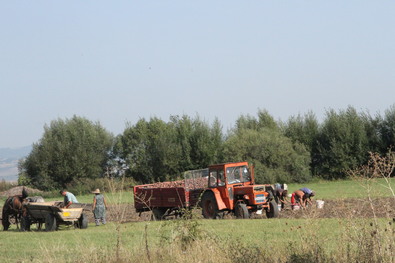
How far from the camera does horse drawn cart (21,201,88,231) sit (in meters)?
21.4

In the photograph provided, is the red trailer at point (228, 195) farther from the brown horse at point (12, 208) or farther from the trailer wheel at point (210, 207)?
the brown horse at point (12, 208)

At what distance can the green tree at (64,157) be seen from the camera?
6175 cm

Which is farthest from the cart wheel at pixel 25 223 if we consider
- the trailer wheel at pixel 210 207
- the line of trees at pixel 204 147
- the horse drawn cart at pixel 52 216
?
the line of trees at pixel 204 147

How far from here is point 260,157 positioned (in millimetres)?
51719

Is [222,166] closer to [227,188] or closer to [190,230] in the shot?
[227,188]

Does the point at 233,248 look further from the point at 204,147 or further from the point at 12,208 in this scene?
the point at 204,147

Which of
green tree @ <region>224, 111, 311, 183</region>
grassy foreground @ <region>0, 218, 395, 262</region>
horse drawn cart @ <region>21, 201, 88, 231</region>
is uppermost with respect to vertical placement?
green tree @ <region>224, 111, 311, 183</region>

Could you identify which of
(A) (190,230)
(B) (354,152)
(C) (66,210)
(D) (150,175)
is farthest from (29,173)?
(A) (190,230)

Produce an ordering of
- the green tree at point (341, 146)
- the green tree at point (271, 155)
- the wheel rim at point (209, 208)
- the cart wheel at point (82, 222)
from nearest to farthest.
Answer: the cart wheel at point (82, 222), the wheel rim at point (209, 208), the green tree at point (271, 155), the green tree at point (341, 146)

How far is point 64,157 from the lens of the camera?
62.6m

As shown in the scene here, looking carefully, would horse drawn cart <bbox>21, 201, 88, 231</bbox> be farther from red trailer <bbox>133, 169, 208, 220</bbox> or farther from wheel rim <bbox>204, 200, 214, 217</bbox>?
wheel rim <bbox>204, 200, 214, 217</bbox>

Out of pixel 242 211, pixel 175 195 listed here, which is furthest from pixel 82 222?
pixel 242 211

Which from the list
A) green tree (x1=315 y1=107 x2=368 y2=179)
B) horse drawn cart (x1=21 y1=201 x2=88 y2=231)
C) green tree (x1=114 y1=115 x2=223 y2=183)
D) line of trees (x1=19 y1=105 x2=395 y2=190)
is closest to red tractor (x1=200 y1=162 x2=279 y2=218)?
horse drawn cart (x1=21 y1=201 x2=88 y2=231)

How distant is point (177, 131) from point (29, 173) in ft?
50.9
